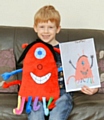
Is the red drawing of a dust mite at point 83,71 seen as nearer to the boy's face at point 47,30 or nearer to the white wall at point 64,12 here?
the boy's face at point 47,30

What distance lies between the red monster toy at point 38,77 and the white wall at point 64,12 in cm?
58

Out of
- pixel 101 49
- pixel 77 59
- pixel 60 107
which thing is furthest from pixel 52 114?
→ pixel 101 49

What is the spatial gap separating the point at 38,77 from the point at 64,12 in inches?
31.4

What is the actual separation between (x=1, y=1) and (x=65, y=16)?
0.51 meters

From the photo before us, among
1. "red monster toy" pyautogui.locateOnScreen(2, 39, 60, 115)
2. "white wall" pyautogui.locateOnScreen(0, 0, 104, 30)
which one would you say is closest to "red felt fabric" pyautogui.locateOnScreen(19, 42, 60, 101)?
"red monster toy" pyautogui.locateOnScreen(2, 39, 60, 115)

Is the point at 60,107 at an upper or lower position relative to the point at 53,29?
lower

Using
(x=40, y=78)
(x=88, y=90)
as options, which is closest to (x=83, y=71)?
(x=88, y=90)

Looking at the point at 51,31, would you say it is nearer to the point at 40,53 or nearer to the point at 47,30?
the point at 47,30

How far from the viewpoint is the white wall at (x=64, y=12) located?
2.34 m

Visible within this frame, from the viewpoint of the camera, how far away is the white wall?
2.34 meters

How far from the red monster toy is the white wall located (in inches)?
22.8

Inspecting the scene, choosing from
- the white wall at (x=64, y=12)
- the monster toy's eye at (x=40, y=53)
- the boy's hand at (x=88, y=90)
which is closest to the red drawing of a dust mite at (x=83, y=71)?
the boy's hand at (x=88, y=90)

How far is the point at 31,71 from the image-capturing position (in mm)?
1757

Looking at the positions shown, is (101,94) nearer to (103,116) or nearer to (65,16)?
(103,116)
